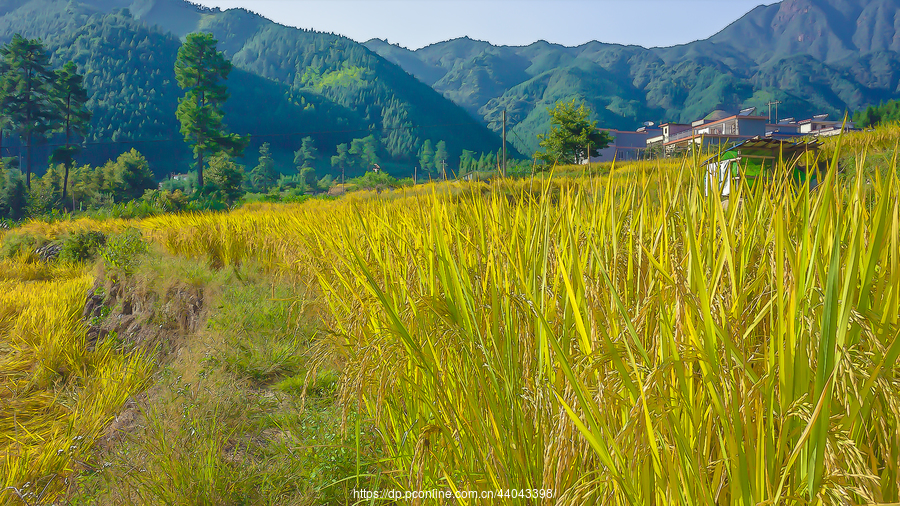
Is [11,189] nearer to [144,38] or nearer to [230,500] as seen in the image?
[230,500]

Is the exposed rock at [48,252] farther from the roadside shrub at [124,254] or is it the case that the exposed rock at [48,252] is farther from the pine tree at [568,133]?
the pine tree at [568,133]

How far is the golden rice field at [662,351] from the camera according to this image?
0.63 m

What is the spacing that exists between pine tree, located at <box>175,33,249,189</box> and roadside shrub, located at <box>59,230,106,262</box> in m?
26.9

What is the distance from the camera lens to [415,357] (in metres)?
1.21

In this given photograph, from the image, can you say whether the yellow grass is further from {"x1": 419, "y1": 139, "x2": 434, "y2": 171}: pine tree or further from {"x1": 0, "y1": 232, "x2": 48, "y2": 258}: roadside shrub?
{"x1": 419, "y1": 139, "x2": 434, "y2": 171}: pine tree

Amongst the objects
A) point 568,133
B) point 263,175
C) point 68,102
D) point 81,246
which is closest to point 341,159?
point 263,175

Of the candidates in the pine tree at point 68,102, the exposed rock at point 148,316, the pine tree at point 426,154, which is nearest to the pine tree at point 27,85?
the pine tree at point 68,102

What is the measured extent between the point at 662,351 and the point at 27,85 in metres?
47.3

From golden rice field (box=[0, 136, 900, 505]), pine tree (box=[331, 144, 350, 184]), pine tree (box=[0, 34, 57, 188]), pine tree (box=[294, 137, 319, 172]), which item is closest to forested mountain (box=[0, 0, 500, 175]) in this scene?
pine tree (box=[294, 137, 319, 172])

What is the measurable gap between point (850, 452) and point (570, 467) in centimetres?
47

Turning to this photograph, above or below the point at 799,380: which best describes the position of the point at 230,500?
below

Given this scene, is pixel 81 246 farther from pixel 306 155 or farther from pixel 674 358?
pixel 306 155

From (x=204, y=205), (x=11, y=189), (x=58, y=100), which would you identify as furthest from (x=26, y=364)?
(x=58, y=100)

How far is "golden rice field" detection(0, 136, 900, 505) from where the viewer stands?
631 millimetres
